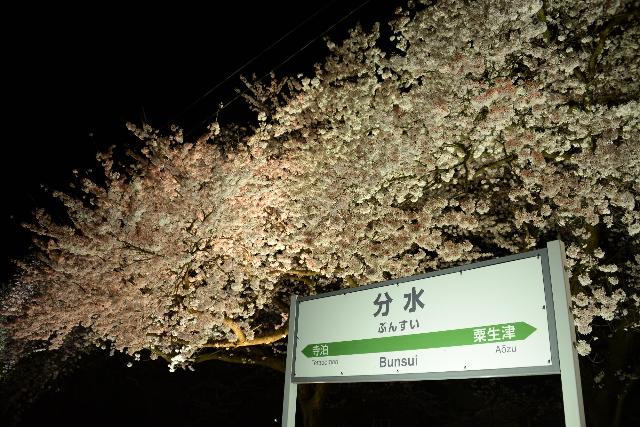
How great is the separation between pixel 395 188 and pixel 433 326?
6.18 meters

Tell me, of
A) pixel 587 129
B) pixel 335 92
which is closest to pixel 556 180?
pixel 587 129

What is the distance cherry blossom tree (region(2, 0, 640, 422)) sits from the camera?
8.37 metres

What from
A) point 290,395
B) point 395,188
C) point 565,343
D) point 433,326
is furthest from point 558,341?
point 395,188

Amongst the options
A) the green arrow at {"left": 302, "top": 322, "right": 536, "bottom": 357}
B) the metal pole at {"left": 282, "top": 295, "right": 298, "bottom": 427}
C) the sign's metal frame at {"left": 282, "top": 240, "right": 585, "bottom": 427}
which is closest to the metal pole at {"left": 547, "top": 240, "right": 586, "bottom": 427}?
the sign's metal frame at {"left": 282, "top": 240, "right": 585, "bottom": 427}

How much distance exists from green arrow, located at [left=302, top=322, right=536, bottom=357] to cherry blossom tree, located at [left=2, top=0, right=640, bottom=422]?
14.3ft

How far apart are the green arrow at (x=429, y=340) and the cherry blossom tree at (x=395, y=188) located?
14.3ft

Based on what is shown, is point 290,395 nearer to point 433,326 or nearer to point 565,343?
point 433,326

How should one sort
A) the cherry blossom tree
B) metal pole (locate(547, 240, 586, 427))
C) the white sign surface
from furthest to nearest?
the cherry blossom tree, the white sign surface, metal pole (locate(547, 240, 586, 427))

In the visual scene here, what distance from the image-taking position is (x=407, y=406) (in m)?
18.1

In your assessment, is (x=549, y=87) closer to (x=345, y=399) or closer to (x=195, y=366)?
(x=345, y=399)

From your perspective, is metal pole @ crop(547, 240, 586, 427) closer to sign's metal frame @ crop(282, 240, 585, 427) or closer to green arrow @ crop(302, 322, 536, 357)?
sign's metal frame @ crop(282, 240, 585, 427)

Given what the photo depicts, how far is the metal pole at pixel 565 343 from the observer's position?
10.7ft

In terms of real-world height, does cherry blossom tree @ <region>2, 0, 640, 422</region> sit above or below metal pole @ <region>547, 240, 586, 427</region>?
above

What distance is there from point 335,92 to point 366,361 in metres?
8.03
